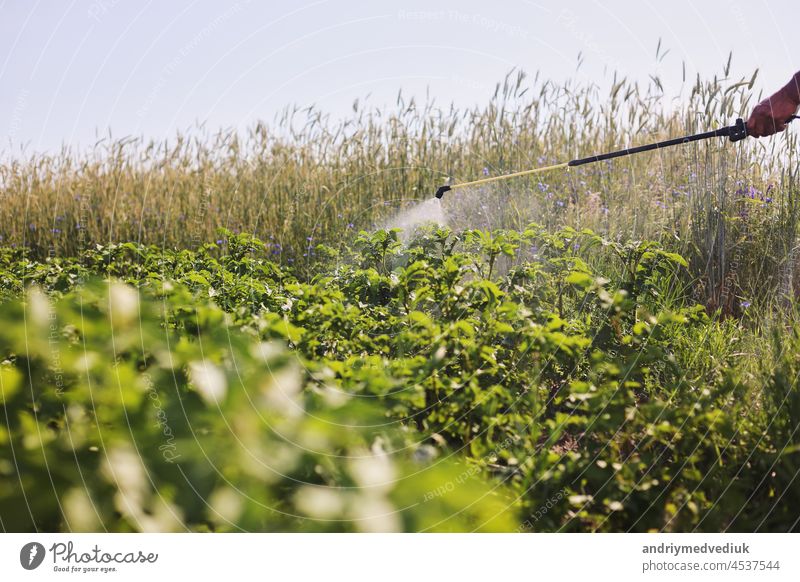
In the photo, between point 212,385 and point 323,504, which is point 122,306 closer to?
point 212,385

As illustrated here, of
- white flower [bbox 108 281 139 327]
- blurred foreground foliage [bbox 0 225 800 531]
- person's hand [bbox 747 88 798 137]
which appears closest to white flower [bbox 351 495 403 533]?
blurred foreground foliage [bbox 0 225 800 531]

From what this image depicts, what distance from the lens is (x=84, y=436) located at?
132 centimetres

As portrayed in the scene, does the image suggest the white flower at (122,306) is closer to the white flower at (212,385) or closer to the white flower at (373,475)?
the white flower at (212,385)

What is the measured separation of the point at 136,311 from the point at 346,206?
209 inches

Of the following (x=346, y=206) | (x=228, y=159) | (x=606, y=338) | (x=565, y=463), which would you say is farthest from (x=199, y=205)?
(x=565, y=463)

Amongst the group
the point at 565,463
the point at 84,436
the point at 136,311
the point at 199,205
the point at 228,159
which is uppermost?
the point at 228,159

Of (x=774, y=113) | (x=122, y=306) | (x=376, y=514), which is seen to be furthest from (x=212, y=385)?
(x=774, y=113)

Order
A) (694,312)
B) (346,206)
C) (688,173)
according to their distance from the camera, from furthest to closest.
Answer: (346,206), (688,173), (694,312)

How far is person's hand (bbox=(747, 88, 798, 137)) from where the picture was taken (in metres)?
3.95

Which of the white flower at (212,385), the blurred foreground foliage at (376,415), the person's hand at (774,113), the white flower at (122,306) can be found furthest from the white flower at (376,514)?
the person's hand at (774,113)

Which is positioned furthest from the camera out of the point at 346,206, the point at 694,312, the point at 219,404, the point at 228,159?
the point at 228,159

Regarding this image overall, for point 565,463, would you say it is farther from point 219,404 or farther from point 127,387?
point 127,387

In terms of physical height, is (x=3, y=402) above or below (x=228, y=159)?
below

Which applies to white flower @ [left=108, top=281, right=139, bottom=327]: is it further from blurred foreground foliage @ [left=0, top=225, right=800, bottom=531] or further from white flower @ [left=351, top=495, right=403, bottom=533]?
white flower @ [left=351, top=495, right=403, bottom=533]
